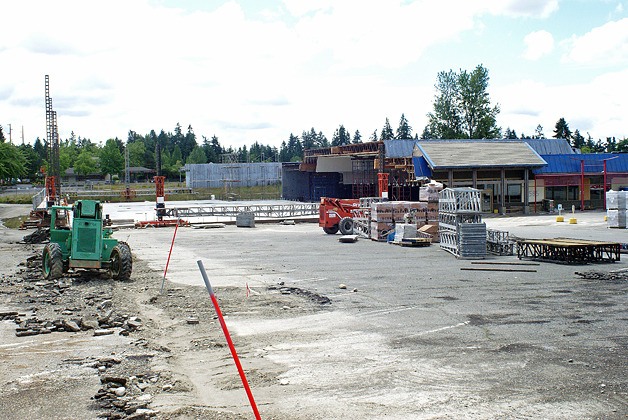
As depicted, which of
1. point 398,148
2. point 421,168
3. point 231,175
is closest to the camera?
point 421,168

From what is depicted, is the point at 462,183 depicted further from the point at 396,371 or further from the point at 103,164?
the point at 103,164

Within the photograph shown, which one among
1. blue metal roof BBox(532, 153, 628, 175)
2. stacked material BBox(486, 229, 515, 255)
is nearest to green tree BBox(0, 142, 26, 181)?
blue metal roof BBox(532, 153, 628, 175)

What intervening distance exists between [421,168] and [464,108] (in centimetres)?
4502

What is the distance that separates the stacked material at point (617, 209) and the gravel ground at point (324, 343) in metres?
19.2

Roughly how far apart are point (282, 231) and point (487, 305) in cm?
2809

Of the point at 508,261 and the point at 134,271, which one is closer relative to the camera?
the point at 134,271

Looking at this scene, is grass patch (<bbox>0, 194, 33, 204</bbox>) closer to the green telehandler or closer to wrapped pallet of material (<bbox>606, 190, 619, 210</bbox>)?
wrapped pallet of material (<bbox>606, 190, 619, 210</bbox>)

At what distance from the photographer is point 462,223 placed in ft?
93.2

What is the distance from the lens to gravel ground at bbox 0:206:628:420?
9.35 meters

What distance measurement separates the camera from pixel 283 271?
23.4 metres

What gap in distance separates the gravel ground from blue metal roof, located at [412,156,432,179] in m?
35.0

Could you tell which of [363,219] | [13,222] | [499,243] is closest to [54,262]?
[499,243]

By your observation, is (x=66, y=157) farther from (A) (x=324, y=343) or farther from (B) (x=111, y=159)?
(A) (x=324, y=343)

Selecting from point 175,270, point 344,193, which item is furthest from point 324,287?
point 344,193
